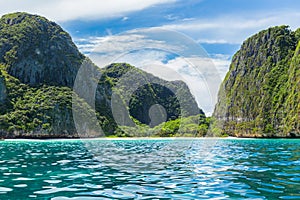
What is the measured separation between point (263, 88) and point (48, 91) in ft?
328

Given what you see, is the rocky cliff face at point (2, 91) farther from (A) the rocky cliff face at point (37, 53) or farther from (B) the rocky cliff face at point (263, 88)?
(B) the rocky cliff face at point (263, 88)

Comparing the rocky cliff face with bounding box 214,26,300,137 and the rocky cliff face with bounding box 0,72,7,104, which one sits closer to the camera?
the rocky cliff face with bounding box 0,72,7,104

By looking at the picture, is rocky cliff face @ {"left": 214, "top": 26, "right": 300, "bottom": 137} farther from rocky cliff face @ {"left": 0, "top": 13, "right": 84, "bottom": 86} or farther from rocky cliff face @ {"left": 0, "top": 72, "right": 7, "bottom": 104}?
rocky cliff face @ {"left": 0, "top": 72, "right": 7, "bottom": 104}

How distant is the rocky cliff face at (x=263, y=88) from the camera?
468 feet

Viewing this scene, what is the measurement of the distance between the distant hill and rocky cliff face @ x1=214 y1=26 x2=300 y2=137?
86.6ft

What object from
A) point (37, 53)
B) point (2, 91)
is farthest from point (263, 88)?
point (2, 91)

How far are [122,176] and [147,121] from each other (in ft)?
485

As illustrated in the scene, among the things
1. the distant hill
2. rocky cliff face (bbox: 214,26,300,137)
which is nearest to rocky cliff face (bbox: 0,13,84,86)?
the distant hill

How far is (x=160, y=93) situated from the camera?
582 ft

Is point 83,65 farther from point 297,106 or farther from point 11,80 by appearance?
point 297,106

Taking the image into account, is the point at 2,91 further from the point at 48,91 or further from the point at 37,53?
the point at 37,53

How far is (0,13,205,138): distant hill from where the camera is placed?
134 m

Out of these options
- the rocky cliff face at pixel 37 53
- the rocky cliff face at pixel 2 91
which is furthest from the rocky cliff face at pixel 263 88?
the rocky cliff face at pixel 2 91

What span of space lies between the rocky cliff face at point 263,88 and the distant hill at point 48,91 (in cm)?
2639
